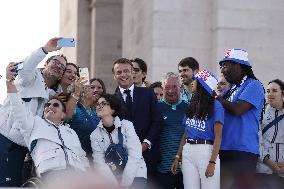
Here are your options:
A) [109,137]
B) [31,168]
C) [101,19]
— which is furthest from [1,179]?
[101,19]

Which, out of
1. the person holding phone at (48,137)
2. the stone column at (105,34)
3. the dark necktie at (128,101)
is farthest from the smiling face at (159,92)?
the stone column at (105,34)

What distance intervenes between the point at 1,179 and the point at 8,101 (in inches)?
32.5

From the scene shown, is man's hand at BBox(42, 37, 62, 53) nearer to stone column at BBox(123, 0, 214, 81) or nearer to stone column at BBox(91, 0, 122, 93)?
stone column at BBox(123, 0, 214, 81)

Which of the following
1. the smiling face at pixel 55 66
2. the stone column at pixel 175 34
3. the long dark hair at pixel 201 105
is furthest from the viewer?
the stone column at pixel 175 34

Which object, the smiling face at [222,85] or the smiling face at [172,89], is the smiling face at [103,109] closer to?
the smiling face at [172,89]

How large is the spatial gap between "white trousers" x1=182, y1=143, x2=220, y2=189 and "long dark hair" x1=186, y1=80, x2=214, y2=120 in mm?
320

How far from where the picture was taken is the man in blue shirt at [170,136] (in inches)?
438

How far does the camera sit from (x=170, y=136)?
11172 mm

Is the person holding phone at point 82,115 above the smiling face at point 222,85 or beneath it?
beneath

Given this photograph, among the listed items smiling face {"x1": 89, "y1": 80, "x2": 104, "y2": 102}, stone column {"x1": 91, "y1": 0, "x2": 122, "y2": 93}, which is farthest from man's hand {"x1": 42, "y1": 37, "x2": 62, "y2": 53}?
stone column {"x1": 91, "y1": 0, "x2": 122, "y2": 93}

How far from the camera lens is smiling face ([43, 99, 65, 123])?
10.0 m

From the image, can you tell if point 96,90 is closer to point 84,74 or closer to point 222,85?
point 84,74

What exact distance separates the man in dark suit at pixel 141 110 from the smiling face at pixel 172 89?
0.20m

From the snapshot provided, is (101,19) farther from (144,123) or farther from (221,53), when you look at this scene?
(144,123)
